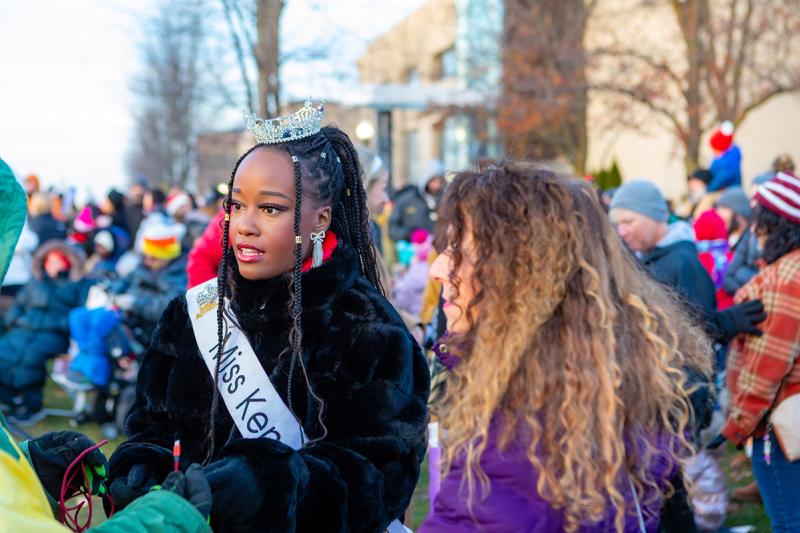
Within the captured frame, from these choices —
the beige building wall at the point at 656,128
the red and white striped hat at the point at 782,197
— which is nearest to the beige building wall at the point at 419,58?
the beige building wall at the point at 656,128

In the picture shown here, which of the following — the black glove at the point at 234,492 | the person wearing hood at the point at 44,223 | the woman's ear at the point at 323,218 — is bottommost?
the person wearing hood at the point at 44,223

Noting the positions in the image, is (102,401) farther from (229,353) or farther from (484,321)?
(484,321)

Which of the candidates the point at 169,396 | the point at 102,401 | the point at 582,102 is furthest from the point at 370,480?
the point at 582,102

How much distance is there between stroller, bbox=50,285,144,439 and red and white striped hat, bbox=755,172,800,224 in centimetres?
574

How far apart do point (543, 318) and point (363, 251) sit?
0.80 m

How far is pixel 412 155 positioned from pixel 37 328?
32270mm

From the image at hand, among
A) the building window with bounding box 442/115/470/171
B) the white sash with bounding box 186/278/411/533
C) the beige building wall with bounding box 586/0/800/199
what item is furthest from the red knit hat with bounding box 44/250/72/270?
the building window with bounding box 442/115/470/171

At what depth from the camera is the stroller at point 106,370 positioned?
830 cm

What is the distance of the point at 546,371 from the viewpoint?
2291 mm

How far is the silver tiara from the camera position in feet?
8.98

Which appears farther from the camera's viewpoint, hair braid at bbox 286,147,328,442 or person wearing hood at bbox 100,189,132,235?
person wearing hood at bbox 100,189,132,235

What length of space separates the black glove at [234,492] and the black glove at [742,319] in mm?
2740

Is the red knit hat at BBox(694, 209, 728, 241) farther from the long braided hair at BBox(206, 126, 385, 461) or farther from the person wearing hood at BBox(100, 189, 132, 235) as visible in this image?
the person wearing hood at BBox(100, 189, 132, 235)

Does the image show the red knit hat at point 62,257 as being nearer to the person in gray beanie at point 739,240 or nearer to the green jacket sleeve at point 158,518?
the person in gray beanie at point 739,240
